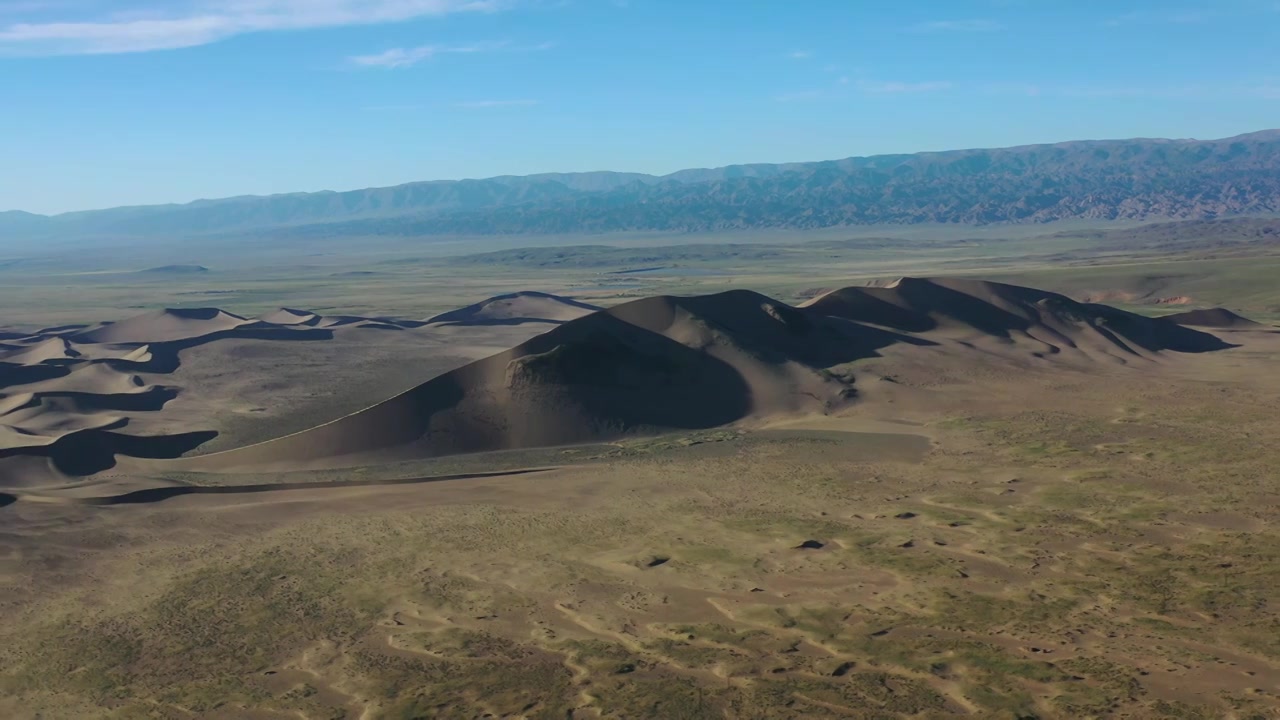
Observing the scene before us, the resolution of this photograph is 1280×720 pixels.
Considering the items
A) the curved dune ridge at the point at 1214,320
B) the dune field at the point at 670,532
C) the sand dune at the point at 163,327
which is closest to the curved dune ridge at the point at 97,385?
the sand dune at the point at 163,327

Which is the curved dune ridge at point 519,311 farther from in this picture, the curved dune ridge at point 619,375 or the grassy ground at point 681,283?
the curved dune ridge at point 619,375

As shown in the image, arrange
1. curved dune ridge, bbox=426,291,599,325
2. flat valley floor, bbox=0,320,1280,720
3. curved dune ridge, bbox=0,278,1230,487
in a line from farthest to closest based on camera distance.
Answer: curved dune ridge, bbox=426,291,599,325
curved dune ridge, bbox=0,278,1230,487
flat valley floor, bbox=0,320,1280,720

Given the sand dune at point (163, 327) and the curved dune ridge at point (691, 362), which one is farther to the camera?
the sand dune at point (163, 327)

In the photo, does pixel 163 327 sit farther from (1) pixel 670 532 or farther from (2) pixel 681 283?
(1) pixel 670 532

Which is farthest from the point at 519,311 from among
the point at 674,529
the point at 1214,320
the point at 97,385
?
the point at 674,529

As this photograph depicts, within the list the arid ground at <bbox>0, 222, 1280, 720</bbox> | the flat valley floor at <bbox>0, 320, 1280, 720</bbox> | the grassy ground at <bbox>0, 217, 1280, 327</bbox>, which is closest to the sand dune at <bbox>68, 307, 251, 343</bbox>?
the grassy ground at <bbox>0, 217, 1280, 327</bbox>

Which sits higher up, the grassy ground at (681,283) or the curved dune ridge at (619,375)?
the curved dune ridge at (619,375)

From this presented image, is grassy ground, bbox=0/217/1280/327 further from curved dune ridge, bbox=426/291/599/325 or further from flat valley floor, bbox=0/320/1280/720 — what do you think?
flat valley floor, bbox=0/320/1280/720
